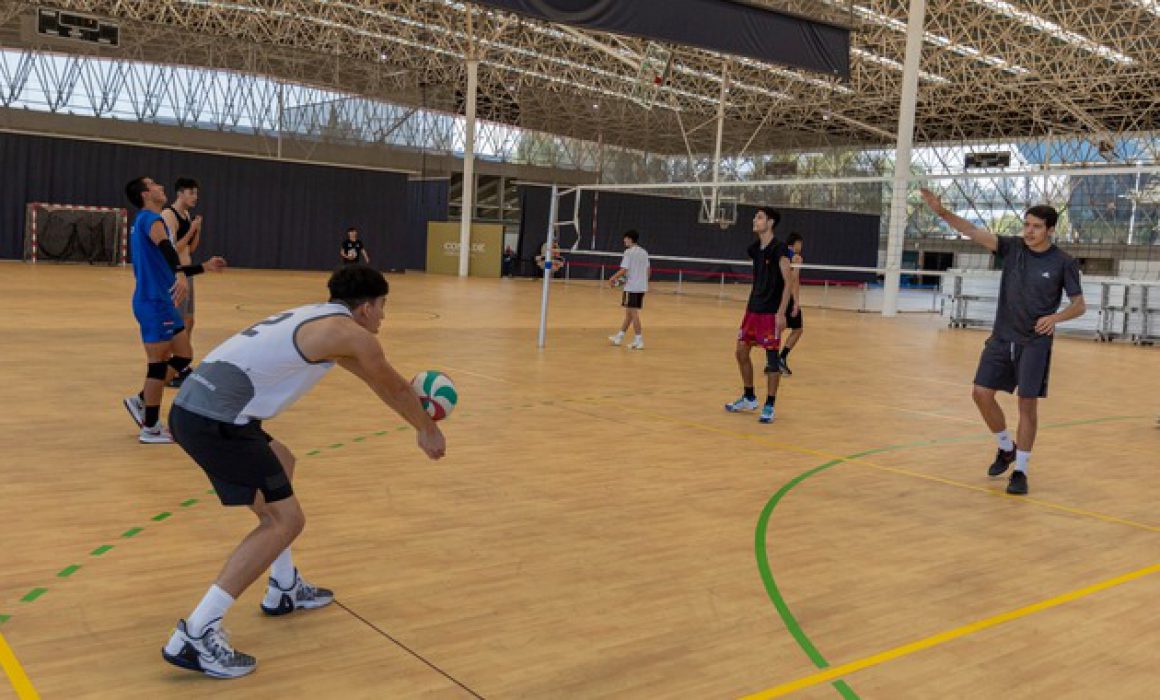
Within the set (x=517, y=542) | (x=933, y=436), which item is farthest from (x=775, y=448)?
(x=517, y=542)

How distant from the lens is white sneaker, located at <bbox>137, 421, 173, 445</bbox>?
5.98 meters

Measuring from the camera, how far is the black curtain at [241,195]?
28094 millimetres

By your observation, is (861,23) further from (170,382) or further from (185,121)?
(170,382)

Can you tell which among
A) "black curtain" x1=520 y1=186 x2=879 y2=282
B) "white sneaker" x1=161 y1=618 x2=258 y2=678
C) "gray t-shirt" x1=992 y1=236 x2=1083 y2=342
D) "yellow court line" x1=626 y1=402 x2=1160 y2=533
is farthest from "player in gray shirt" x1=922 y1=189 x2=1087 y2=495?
"black curtain" x1=520 y1=186 x2=879 y2=282

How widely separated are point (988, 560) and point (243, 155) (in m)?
31.4

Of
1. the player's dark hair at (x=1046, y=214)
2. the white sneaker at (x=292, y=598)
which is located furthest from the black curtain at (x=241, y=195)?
the white sneaker at (x=292, y=598)

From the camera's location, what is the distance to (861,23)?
3170 centimetres

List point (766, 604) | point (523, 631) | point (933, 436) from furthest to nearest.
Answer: point (933, 436), point (766, 604), point (523, 631)

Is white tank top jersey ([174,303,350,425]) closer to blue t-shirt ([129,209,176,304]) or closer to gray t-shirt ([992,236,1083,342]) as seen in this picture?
blue t-shirt ([129,209,176,304])

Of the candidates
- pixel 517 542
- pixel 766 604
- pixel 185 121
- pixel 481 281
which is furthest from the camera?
pixel 185 121

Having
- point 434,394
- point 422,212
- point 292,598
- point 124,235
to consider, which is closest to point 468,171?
point 422,212

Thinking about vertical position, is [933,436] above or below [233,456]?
below

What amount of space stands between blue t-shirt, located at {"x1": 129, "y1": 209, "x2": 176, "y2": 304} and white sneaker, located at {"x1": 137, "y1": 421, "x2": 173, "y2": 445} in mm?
820

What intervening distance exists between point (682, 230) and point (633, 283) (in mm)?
28801
